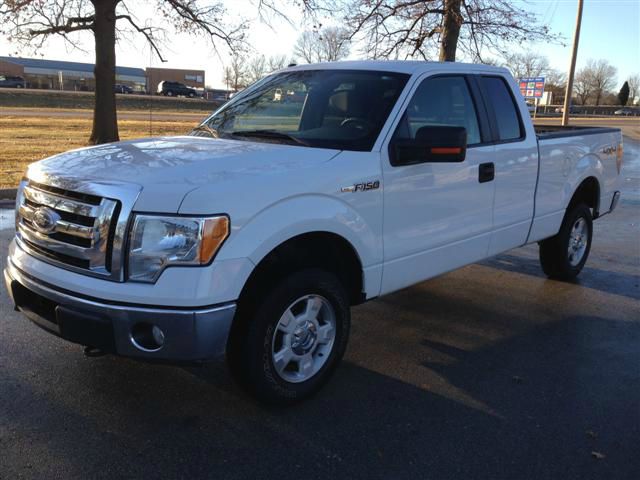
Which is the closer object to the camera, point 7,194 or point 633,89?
point 7,194

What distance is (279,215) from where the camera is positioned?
310 cm

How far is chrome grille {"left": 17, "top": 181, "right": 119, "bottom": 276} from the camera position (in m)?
2.89

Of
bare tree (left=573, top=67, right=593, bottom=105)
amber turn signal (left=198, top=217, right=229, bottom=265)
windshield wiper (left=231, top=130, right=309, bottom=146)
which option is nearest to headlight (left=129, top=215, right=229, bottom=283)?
amber turn signal (left=198, top=217, right=229, bottom=265)

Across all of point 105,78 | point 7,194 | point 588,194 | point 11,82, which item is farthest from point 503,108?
point 11,82

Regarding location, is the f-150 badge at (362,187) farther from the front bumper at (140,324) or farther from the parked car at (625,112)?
the parked car at (625,112)

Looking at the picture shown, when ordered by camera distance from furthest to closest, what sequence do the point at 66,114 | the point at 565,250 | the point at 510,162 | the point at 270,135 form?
the point at 66,114, the point at 565,250, the point at 510,162, the point at 270,135

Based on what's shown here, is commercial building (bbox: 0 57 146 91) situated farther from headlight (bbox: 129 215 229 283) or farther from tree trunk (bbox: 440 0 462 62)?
headlight (bbox: 129 215 229 283)

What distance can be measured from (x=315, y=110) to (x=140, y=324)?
Result: 2089mm

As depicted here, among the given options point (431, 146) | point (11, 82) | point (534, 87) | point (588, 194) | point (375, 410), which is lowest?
point (375, 410)

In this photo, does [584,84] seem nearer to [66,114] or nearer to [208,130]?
[66,114]

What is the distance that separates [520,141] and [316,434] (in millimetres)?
3062

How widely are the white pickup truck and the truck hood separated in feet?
0.04

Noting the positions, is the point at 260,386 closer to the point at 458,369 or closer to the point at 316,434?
the point at 316,434

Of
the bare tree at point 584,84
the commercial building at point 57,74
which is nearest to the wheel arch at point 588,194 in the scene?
the commercial building at point 57,74
